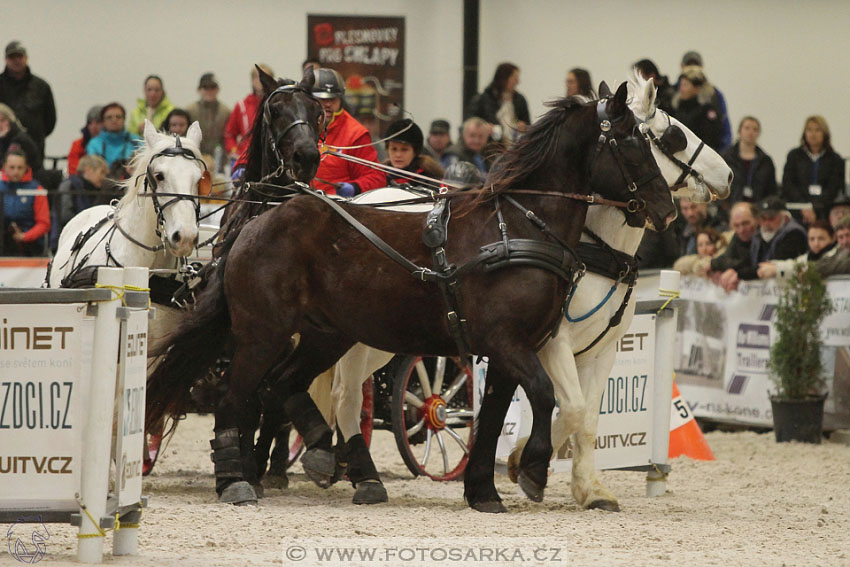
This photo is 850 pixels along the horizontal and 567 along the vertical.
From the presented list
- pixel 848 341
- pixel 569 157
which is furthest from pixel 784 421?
pixel 569 157

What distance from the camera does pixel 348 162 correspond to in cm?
842

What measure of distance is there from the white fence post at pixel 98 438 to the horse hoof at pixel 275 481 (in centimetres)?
268

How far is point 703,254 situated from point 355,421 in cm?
538

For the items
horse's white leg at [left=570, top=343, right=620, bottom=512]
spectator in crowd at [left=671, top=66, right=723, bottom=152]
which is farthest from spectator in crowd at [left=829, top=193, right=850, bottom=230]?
horse's white leg at [left=570, top=343, right=620, bottom=512]

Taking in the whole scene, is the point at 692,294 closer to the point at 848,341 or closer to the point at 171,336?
the point at 848,341

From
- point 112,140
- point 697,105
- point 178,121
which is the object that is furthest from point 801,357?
point 112,140

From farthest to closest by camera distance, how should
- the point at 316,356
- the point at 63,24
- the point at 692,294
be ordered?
the point at 63,24 → the point at 692,294 → the point at 316,356

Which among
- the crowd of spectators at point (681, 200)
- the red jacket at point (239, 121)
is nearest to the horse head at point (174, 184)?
the crowd of spectators at point (681, 200)

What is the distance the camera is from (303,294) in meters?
6.88

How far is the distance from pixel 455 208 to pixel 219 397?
1.94m

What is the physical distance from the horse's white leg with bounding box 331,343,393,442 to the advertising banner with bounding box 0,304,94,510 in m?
2.43

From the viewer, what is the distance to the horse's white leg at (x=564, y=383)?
6.70m

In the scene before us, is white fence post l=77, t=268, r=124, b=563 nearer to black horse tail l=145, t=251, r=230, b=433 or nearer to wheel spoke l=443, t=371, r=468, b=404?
black horse tail l=145, t=251, r=230, b=433

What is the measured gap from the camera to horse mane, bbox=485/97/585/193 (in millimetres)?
6766
